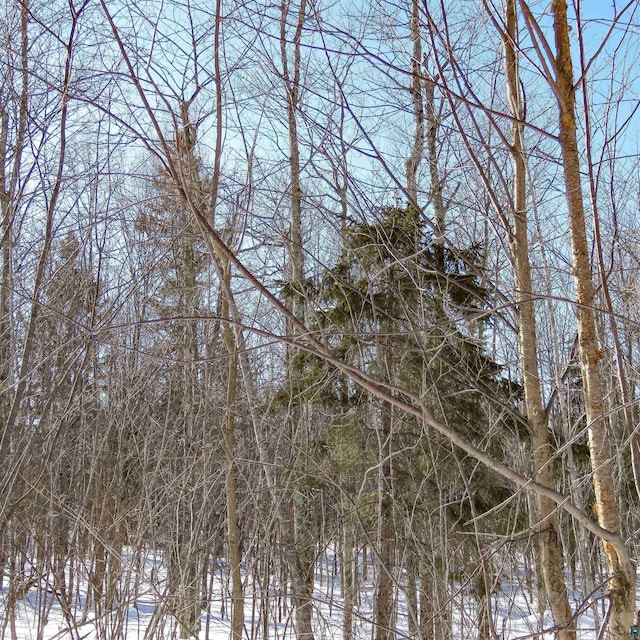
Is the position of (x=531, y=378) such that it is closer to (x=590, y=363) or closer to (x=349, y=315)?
(x=590, y=363)

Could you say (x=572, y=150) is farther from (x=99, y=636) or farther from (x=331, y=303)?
(x=331, y=303)

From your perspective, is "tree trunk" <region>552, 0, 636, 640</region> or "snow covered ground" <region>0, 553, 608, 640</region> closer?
"tree trunk" <region>552, 0, 636, 640</region>

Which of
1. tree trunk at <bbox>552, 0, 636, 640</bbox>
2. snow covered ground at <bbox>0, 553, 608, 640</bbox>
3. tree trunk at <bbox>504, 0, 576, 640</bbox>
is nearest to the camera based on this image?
tree trunk at <bbox>552, 0, 636, 640</bbox>

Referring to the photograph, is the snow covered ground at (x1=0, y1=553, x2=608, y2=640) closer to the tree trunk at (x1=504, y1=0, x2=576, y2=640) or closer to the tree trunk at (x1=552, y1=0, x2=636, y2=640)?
the tree trunk at (x1=504, y1=0, x2=576, y2=640)

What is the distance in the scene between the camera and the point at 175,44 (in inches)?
95.2

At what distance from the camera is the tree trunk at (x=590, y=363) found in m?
1.51

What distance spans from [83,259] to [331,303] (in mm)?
2767

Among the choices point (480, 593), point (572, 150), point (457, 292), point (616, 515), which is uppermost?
point (457, 292)

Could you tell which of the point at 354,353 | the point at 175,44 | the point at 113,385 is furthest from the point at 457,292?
the point at 175,44

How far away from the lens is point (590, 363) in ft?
5.26

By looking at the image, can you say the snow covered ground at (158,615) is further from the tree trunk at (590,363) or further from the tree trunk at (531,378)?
the tree trunk at (590,363)

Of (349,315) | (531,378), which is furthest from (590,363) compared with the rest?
(349,315)

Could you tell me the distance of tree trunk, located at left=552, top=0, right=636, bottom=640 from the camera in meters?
1.51

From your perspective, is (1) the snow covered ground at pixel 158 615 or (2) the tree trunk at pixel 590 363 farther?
(1) the snow covered ground at pixel 158 615
